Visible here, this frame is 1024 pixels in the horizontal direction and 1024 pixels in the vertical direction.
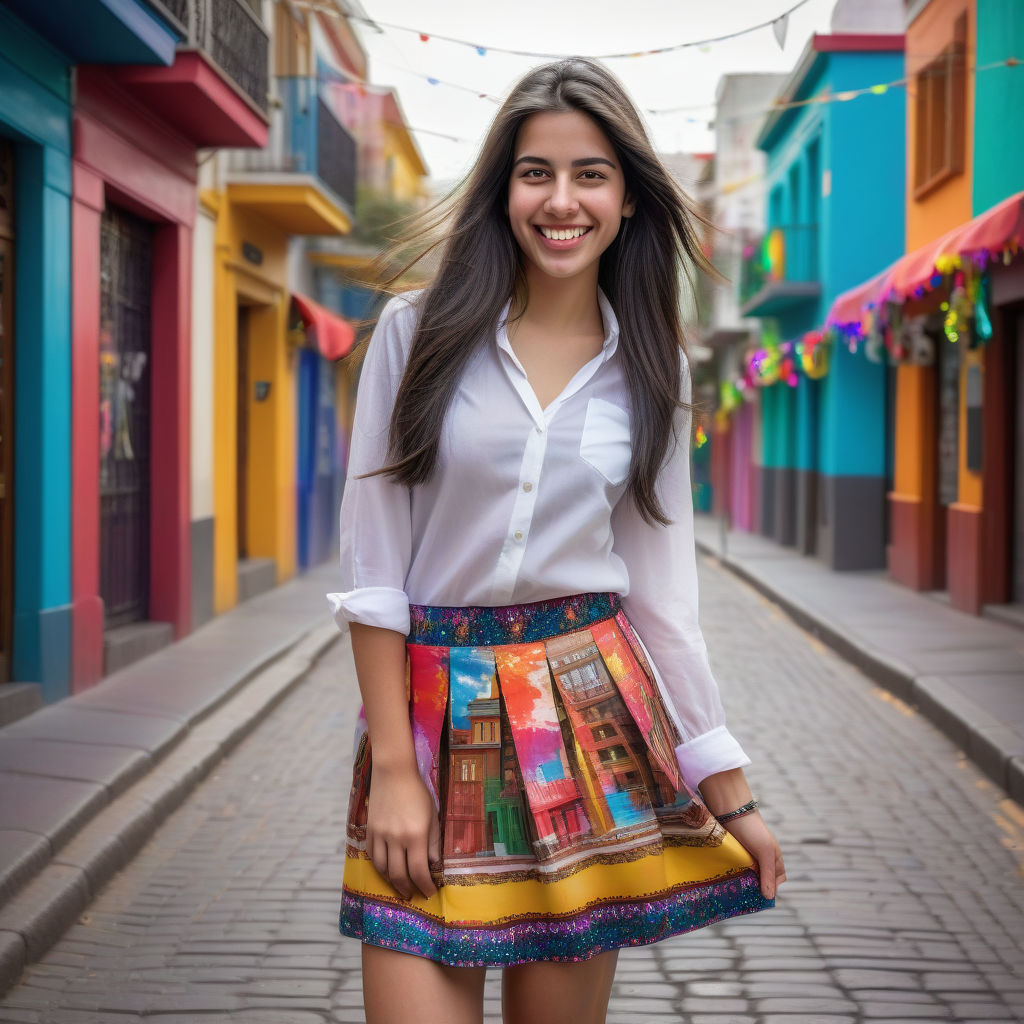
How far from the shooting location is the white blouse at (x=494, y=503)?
2.05 meters

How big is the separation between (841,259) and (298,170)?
840cm

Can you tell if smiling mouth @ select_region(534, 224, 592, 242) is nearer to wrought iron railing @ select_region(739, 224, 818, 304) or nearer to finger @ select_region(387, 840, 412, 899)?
finger @ select_region(387, 840, 412, 899)

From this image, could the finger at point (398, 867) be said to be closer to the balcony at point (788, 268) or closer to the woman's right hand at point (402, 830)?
the woman's right hand at point (402, 830)

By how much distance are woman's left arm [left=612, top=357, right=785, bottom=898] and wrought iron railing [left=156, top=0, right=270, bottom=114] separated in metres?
7.09

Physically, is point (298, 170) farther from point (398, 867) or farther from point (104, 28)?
point (398, 867)

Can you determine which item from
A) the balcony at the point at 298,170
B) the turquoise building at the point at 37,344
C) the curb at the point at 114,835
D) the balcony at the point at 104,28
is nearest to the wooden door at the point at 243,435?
the balcony at the point at 298,170

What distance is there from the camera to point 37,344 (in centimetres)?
755

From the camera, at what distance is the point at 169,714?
7.20 m

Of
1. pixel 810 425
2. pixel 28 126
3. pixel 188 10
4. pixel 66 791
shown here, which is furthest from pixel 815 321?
pixel 66 791

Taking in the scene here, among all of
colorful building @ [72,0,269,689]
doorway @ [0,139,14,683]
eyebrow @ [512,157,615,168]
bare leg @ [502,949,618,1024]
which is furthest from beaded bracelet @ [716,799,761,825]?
colorful building @ [72,0,269,689]

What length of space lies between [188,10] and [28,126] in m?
2.11

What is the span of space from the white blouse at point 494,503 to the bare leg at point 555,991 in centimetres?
34

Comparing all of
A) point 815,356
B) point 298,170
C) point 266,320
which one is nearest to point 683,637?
point 298,170

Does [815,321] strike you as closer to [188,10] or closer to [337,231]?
[337,231]
